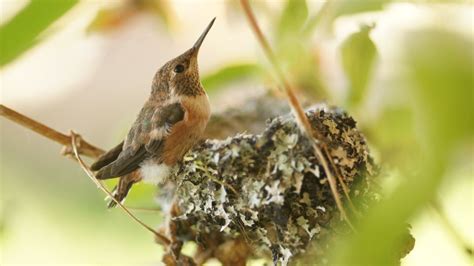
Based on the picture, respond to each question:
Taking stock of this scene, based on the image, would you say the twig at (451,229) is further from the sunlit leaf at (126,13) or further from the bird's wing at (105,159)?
the sunlit leaf at (126,13)

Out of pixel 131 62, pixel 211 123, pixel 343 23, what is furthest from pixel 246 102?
pixel 343 23

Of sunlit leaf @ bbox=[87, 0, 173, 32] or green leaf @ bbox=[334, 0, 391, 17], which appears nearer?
green leaf @ bbox=[334, 0, 391, 17]

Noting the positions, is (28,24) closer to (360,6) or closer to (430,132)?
(360,6)

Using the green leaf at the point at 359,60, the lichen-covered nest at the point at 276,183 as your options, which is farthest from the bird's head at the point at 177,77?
the green leaf at the point at 359,60

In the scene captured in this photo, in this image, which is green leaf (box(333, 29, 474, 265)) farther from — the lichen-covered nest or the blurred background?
the lichen-covered nest

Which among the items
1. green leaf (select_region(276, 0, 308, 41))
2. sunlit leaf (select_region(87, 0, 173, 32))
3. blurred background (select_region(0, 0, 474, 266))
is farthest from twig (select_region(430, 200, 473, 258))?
sunlit leaf (select_region(87, 0, 173, 32))

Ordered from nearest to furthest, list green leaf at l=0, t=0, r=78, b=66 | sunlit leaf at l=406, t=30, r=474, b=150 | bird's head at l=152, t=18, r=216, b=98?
sunlit leaf at l=406, t=30, r=474, b=150, green leaf at l=0, t=0, r=78, b=66, bird's head at l=152, t=18, r=216, b=98

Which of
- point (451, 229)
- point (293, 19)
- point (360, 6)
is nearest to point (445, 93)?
point (360, 6)
